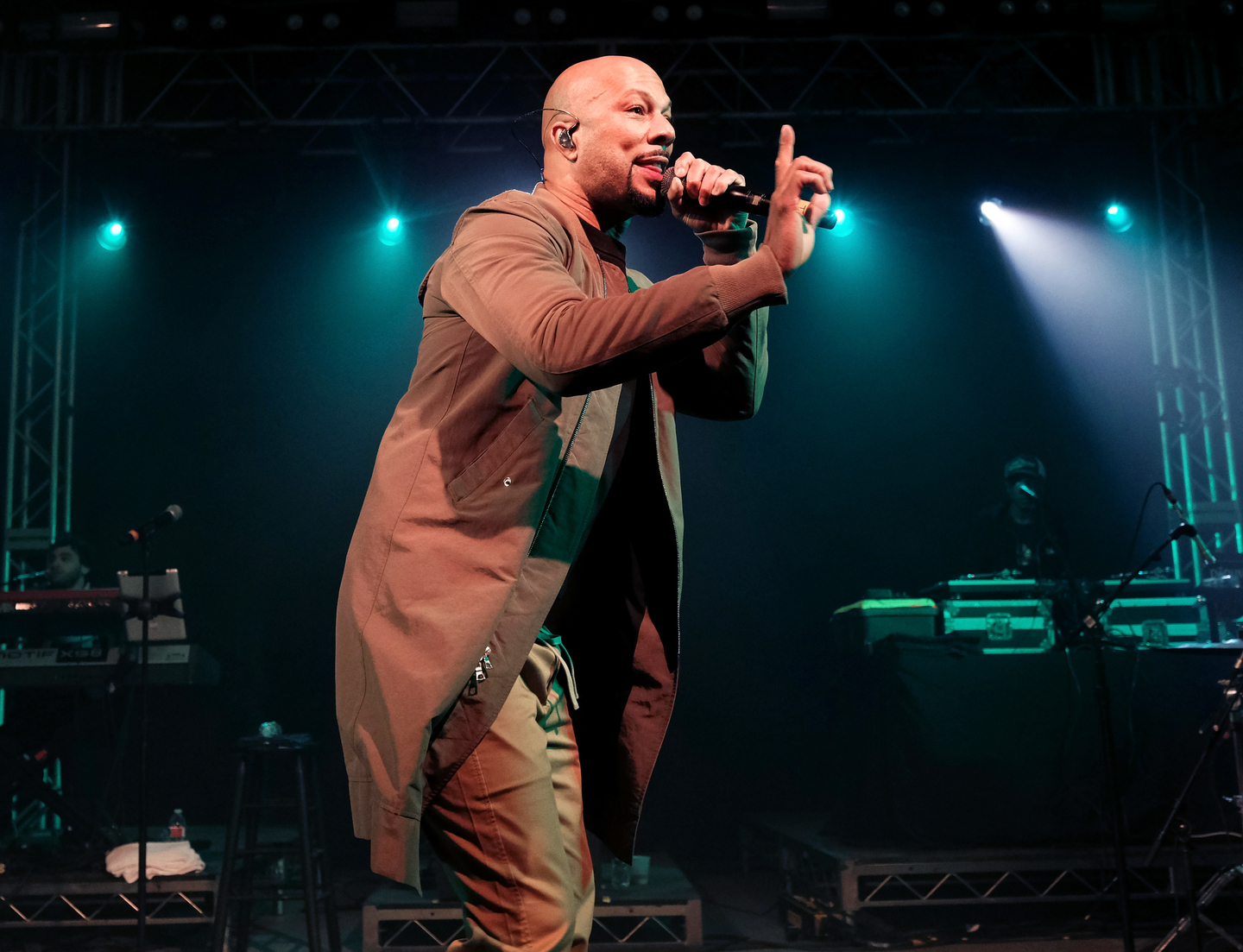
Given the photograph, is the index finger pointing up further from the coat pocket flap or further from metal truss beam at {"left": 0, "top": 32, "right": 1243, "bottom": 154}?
metal truss beam at {"left": 0, "top": 32, "right": 1243, "bottom": 154}

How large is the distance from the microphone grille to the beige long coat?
0.46 feet

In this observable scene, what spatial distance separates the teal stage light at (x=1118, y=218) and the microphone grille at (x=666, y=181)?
25.3 ft

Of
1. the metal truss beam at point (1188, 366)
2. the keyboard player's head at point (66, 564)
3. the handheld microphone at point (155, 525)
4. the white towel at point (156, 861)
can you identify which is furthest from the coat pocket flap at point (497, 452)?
the metal truss beam at point (1188, 366)

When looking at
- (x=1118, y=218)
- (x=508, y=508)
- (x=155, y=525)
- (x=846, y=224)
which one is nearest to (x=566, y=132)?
(x=508, y=508)

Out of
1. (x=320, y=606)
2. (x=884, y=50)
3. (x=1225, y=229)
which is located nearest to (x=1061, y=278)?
(x=1225, y=229)

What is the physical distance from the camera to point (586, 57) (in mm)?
7730

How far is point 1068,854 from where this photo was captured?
16.7 ft

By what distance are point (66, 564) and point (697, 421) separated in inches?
182

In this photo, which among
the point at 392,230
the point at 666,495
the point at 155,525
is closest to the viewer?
the point at 666,495

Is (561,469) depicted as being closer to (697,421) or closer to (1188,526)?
(1188,526)

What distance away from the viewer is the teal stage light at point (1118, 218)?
847cm

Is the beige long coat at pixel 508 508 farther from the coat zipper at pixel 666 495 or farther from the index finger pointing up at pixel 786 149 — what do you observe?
the index finger pointing up at pixel 786 149

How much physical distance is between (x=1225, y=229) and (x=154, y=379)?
8.42 m

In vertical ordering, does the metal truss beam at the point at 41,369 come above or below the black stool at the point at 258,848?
above
